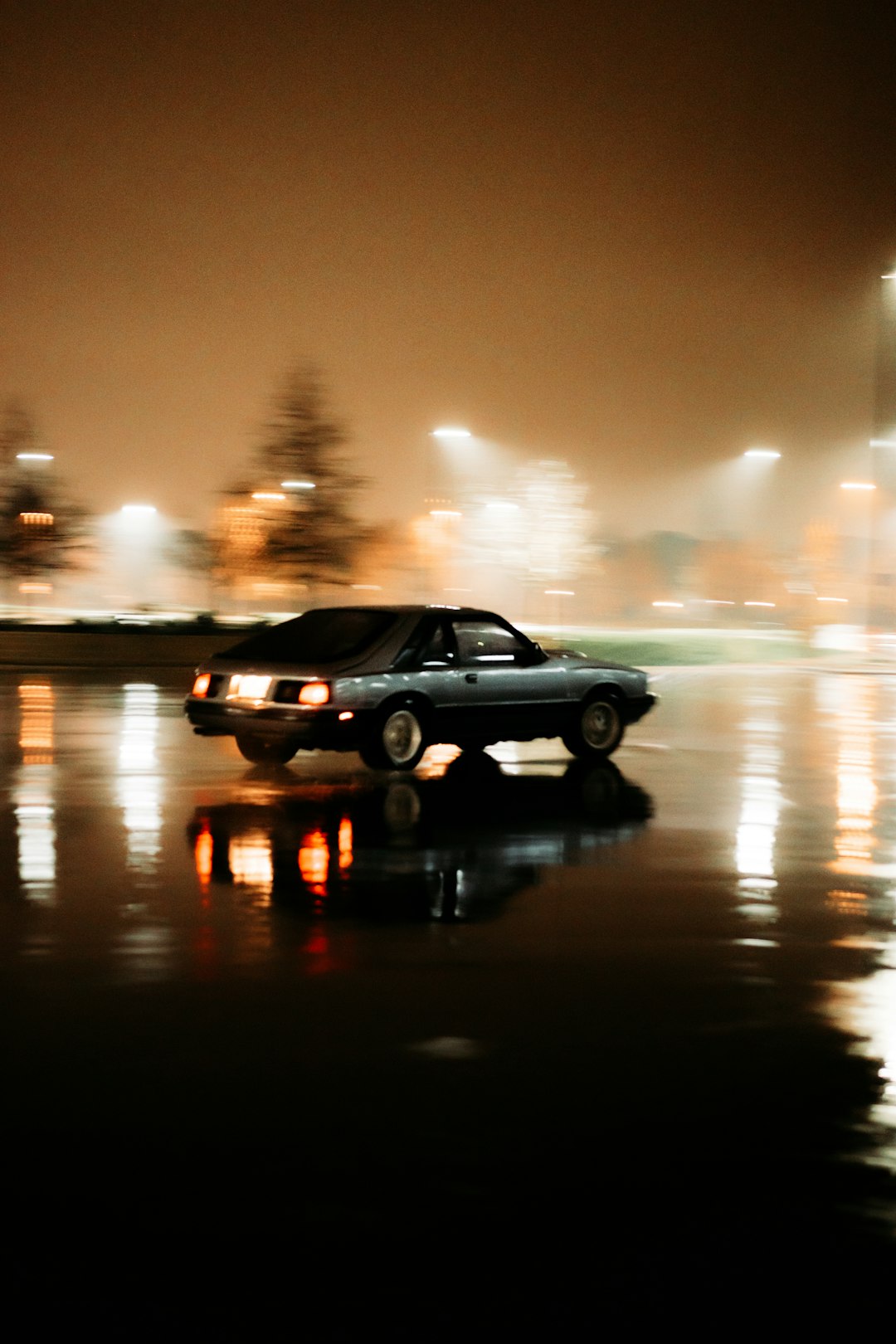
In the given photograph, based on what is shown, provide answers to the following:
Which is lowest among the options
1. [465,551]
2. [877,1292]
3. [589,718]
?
[877,1292]

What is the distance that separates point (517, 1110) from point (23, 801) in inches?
355

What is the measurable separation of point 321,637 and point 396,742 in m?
1.26

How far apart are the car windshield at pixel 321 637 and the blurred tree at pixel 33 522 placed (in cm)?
4082

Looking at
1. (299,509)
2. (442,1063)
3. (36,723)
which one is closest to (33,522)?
(299,509)

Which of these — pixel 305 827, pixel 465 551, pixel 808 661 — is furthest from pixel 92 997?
pixel 465 551

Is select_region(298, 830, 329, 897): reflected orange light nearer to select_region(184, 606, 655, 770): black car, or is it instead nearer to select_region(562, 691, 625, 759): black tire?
select_region(184, 606, 655, 770): black car

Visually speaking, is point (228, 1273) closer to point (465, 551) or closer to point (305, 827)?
point (305, 827)

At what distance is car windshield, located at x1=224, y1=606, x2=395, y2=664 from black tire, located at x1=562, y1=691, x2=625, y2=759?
2.48 metres

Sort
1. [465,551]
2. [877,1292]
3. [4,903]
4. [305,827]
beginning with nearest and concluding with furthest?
[877,1292], [4,903], [305,827], [465,551]

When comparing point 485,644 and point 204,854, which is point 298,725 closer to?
point 485,644

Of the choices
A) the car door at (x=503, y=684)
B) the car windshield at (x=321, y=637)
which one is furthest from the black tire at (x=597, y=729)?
the car windshield at (x=321, y=637)

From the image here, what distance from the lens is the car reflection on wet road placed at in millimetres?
4141

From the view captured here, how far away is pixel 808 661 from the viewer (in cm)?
5456

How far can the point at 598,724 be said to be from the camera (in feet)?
58.2
